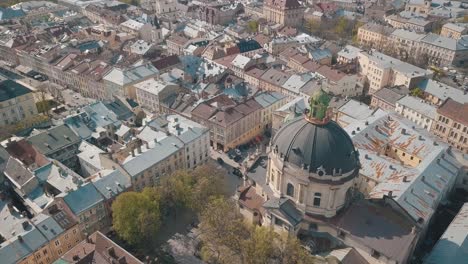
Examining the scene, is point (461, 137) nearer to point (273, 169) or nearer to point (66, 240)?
point (273, 169)

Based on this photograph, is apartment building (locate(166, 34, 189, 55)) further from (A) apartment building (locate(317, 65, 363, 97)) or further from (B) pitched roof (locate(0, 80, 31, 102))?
(B) pitched roof (locate(0, 80, 31, 102))

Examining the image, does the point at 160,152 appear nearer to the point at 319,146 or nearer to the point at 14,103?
the point at 319,146

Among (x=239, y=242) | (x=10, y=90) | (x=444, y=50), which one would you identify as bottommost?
(x=444, y=50)

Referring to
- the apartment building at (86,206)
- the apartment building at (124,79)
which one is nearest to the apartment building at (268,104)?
the apartment building at (124,79)

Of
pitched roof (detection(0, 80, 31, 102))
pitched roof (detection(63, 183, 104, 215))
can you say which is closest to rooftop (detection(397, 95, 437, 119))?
pitched roof (detection(63, 183, 104, 215))

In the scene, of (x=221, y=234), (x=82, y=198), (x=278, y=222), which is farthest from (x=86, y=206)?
(x=278, y=222)
